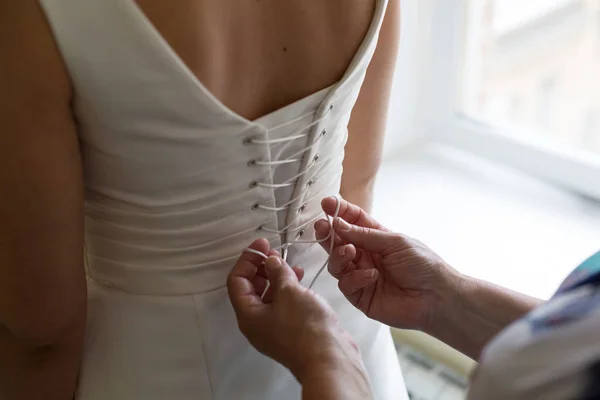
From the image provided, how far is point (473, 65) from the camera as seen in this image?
1.43 m

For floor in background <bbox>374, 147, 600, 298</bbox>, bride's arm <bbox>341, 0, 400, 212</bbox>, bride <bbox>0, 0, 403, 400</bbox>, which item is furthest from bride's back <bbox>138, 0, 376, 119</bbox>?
floor in background <bbox>374, 147, 600, 298</bbox>

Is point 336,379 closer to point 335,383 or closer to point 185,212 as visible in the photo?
point 335,383

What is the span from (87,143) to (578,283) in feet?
1.40

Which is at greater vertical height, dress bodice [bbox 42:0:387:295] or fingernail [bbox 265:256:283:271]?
dress bodice [bbox 42:0:387:295]

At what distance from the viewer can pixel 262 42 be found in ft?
1.96

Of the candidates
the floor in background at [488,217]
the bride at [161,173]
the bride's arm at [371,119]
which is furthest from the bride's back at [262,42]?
the floor in background at [488,217]

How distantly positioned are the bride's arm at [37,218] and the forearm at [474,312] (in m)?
0.41

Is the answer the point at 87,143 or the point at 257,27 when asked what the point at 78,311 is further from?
the point at 257,27

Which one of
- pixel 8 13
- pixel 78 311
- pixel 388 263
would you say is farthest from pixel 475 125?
pixel 8 13

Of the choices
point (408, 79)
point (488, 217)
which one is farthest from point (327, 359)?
point (408, 79)

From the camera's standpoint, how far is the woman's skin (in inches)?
24.6

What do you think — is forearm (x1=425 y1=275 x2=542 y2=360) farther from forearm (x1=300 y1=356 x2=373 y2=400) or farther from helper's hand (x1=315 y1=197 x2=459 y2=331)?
forearm (x1=300 y1=356 x2=373 y2=400)

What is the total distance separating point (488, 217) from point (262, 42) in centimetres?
85

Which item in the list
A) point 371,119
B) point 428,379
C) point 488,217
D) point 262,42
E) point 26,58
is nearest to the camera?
point 26,58
